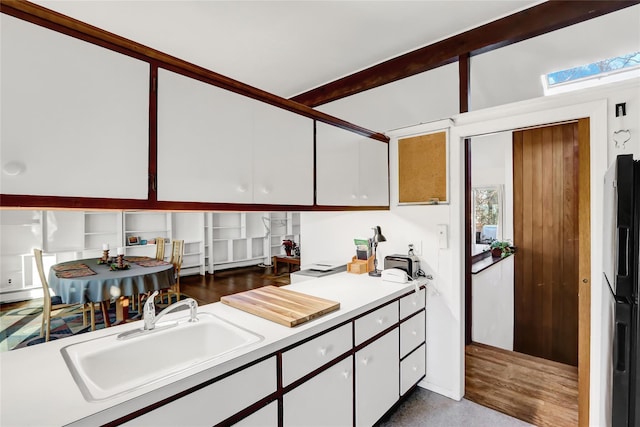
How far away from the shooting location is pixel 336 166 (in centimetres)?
213

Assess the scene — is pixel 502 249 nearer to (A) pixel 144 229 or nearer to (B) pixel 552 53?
(B) pixel 552 53

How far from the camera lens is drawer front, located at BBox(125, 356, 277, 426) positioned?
968mm

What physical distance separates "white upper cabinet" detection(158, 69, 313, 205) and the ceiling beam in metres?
1.11

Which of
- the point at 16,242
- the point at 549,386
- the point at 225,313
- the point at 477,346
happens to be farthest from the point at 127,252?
the point at 549,386

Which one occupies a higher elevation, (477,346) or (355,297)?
(355,297)

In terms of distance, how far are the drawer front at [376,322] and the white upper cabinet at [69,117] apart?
4.35ft

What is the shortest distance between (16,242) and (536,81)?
660 cm

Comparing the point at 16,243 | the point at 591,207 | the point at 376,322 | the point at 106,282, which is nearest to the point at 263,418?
the point at 376,322

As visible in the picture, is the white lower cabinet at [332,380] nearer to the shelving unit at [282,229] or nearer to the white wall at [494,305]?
the white wall at [494,305]

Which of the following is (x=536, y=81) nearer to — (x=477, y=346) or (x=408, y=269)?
(x=408, y=269)

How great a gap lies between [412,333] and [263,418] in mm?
1363

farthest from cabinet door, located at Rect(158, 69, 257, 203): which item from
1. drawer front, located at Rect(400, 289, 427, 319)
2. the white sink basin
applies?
drawer front, located at Rect(400, 289, 427, 319)

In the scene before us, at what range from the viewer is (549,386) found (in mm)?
2359

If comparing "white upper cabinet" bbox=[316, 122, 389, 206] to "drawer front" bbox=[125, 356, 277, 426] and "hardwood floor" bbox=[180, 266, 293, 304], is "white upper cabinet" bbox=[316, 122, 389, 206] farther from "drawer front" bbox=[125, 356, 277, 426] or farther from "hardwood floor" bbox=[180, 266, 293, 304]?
"hardwood floor" bbox=[180, 266, 293, 304]
